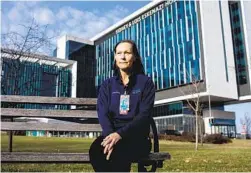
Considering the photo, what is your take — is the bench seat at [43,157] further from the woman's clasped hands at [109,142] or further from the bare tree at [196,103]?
the bare tree at [196,103]

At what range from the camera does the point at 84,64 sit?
72500 millimetres

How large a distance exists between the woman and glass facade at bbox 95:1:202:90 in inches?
1609

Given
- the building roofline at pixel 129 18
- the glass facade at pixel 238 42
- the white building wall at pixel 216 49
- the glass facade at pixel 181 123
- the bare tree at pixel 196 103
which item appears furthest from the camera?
the building roofline at pixel 129 18

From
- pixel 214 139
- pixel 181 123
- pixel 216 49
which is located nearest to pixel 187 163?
pixel 214 139

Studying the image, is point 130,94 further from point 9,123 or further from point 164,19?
point 164,19

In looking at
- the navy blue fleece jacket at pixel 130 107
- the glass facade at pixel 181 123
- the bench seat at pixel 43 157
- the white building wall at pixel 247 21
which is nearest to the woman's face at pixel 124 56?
the navy blue fleece jacket at pixel 130 107

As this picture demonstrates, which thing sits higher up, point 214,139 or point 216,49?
point 216,49

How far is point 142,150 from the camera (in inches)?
102

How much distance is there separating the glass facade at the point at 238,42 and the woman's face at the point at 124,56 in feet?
161

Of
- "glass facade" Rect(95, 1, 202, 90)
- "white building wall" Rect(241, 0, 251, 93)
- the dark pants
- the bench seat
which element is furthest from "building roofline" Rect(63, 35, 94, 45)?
the dark pants

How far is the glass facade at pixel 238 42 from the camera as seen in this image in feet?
159

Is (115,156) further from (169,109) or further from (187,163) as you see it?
(169,109)

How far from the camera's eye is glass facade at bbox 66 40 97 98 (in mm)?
71125

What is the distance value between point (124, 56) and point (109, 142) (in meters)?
0.92
